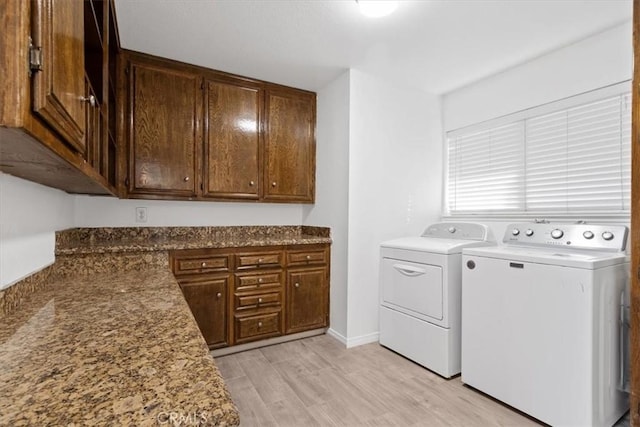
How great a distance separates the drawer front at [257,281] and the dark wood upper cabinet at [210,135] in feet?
2.37

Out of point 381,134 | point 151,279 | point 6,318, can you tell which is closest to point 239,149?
point 381,134

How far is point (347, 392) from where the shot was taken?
6.84ft

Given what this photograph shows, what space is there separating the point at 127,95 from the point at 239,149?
0.93 metres

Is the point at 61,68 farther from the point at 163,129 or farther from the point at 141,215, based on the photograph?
the point at 141,215

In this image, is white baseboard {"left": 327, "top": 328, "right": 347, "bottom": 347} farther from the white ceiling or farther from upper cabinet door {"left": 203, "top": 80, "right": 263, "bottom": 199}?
the white ceiling

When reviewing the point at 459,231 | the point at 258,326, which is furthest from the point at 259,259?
the point at 459,231

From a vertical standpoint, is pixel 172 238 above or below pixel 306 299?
above

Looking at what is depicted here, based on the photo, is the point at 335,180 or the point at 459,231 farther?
the point at 335,180

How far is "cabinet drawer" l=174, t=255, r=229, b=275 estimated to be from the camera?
2.39 metres

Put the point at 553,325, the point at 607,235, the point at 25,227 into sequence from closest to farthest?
the point at 25,227 → the point at 553,325 → the point at 607,235

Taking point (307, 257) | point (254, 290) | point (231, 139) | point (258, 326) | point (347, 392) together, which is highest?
point (231, 139)

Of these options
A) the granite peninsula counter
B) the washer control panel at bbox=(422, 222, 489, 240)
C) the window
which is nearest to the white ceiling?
the window

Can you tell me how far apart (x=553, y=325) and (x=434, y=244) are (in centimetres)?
95

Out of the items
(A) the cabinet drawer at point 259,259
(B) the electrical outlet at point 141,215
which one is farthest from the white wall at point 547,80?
(B) the electrical outlet at point 141,215
